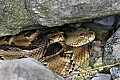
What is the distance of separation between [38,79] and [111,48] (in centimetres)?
67

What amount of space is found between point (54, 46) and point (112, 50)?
0.46 metres

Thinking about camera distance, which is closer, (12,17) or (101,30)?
(12,17)

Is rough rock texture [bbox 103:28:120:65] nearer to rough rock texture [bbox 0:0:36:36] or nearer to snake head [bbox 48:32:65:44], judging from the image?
snake head [bbox 48:32:65:44]

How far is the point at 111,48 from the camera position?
186cm

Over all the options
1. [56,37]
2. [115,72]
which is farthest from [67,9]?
[115,72]

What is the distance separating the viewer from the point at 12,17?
183cm

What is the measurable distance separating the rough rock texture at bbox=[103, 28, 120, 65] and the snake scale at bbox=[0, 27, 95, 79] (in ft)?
0.55

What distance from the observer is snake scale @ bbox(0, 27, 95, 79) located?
202 cm

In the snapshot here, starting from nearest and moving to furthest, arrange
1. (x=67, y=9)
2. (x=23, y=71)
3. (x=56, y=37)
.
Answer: (x=23, y=71) → (x=67, y=9) → (x=56, y=37)

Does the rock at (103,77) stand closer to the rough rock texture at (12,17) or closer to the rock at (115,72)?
the rock at (115,72)

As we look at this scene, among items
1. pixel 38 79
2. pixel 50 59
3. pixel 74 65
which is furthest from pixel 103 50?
pixel 38 79

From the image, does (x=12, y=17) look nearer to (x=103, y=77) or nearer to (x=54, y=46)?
(x=54, y=46)

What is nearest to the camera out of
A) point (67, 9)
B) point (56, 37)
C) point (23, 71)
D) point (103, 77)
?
point (23, 71)

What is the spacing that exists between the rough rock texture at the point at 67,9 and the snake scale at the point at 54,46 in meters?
0.27
